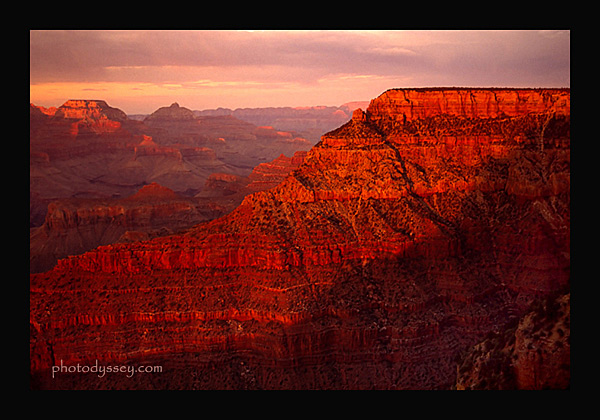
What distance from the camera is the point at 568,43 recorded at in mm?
29641

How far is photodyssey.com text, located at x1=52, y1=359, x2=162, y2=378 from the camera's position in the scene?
29.9 meters

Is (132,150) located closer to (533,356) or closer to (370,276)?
(370,276)

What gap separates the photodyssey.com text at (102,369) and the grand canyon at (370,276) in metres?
0.18

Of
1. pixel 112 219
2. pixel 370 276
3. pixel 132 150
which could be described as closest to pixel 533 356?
pixel 370 276

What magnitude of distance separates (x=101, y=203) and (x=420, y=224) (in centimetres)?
4682

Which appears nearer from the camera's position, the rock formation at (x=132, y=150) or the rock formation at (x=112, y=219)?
the rock formation at (x=112, y=219)

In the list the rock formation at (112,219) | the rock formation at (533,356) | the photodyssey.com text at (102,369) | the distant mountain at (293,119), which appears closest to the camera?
the rock formation at (533,356)

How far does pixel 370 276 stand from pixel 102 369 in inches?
554

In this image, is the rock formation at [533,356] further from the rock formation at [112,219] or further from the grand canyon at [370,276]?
the rock formation at [112,219]

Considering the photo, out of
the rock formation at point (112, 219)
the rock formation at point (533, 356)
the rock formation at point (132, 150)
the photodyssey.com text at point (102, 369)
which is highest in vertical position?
the rock formation at point (132, 150)

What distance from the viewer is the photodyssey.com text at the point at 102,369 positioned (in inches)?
1177

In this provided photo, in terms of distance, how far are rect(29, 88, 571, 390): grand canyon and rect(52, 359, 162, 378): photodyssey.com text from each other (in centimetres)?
18

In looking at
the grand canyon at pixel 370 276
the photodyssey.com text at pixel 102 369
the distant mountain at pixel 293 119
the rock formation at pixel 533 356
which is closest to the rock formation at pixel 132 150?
the distant mountain at pixel 293 119

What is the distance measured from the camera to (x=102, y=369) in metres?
30.1
